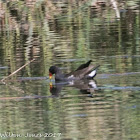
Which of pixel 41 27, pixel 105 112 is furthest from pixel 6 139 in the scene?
pixel 41 27

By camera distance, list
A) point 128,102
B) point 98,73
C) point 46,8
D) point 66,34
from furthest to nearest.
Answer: point 46,8 < point 66,34 < point 98,73 < point 128,102

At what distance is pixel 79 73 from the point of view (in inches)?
515

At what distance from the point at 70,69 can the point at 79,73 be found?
1.04 meters

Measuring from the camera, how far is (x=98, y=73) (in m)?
13.3

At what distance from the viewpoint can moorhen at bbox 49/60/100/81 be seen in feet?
42.6

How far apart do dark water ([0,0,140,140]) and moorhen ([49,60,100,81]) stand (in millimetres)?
171

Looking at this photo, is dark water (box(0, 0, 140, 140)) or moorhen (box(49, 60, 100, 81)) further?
moorhen (box(49, 60, 100, 81))

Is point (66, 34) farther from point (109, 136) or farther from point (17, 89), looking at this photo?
point (109, 136)

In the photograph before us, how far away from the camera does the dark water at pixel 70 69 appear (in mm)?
9203

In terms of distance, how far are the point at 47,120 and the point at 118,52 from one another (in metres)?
5.75

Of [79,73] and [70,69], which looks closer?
[79,73]

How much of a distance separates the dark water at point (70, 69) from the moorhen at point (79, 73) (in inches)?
6.7

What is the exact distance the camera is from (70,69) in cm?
1410

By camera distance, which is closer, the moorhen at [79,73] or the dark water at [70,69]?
the dark water at [70,69]
